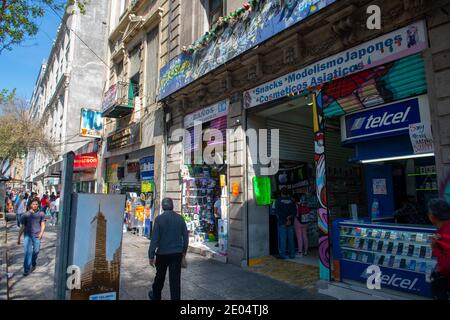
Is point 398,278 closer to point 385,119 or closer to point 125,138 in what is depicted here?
point 385,119

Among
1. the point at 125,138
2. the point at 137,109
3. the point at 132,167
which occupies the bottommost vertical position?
the point at 132,167

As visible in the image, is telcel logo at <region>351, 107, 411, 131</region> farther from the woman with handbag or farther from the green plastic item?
the woman with handbag

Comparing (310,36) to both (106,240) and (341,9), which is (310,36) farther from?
(106,240)

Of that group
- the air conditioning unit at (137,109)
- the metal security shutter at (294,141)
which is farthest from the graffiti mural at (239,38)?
the air conditioning unit at (137,109)

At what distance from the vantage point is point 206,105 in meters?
10.0

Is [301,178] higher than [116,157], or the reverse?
[116,157]

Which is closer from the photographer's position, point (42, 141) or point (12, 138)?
point (12, 138)

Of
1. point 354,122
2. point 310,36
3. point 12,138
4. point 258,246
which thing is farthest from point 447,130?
point 12,138

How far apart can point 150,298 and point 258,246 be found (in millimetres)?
3560

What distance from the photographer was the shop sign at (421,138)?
494 cm

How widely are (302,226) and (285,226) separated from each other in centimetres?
72

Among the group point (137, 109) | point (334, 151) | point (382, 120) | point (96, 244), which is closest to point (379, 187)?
point (382, 120)

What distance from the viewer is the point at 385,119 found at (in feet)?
18.4

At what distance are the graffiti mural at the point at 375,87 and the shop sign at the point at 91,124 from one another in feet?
48.6
